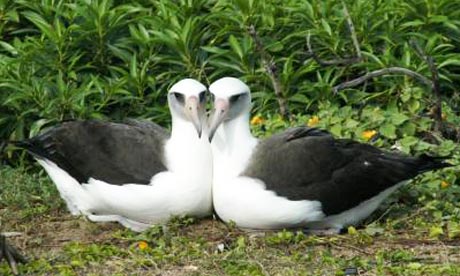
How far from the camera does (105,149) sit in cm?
862

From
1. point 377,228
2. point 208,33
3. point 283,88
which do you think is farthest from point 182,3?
point 377,228

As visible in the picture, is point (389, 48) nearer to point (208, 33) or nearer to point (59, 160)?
point (208, 33)

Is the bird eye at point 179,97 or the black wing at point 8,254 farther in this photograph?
the bird eye at point 179,97

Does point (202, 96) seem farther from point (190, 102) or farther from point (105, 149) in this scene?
point (105, 149)

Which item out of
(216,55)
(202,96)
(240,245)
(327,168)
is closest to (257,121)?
(216,55)

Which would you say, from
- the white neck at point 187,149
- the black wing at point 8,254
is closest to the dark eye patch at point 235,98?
the white neck at point 187,149

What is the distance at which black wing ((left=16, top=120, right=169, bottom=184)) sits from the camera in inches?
332

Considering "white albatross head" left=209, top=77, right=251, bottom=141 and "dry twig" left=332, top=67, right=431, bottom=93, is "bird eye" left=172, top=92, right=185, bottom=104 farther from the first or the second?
"dry twig" left=332, top=67, right=431, bottom=93

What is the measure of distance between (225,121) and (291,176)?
0.62m

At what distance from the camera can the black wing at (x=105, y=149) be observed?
8430 millimetres

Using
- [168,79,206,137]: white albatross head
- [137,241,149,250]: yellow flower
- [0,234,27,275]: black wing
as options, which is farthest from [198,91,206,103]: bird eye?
[0,234,27,275]: black wing

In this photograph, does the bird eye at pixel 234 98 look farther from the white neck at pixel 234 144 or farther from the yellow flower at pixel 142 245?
the yellow flower at pixel 142 245

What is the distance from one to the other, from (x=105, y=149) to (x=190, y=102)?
27.0 inches

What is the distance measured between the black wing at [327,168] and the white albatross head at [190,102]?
44 centimetres
